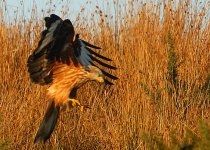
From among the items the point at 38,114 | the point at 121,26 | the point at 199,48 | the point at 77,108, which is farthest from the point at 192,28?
the point at 38,114

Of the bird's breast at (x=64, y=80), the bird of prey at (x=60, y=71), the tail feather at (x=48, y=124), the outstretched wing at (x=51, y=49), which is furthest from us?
the bird's breast at (x=64, y=80)

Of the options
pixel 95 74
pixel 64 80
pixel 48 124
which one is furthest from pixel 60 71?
pixel 48 124

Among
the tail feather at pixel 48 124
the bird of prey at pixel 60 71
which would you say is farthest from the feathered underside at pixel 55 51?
the tail feather at pixel 48 124

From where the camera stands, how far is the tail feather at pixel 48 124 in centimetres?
477

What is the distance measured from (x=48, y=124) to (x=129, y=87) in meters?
1.15

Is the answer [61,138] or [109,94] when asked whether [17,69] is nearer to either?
[109,94]

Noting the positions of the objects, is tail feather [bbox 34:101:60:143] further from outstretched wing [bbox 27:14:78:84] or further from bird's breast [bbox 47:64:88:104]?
outstretched wing [bbox 27:14:78:84]

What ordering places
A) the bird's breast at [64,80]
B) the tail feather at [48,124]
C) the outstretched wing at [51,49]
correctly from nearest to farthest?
1. the outstretched wing at [51,49]
2. the tail feather at [48,124]
3. the bird's breast at [64,80]

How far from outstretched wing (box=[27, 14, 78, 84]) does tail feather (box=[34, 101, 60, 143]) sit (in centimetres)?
26

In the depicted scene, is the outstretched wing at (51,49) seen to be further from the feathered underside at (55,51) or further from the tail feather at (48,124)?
the tail feather at (48,124)

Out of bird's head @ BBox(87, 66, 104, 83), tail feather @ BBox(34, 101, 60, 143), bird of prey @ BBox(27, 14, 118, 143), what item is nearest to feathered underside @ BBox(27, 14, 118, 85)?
bird of prey @ BBox(27, 14, 118, 143)

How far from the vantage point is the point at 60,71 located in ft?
16.7

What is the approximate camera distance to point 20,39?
26.3ft

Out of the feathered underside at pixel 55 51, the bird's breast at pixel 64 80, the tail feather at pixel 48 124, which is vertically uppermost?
the feathered underside at pixel 55 51
